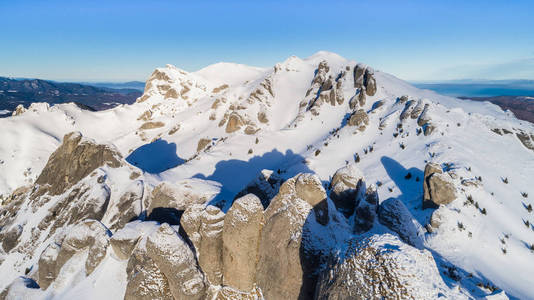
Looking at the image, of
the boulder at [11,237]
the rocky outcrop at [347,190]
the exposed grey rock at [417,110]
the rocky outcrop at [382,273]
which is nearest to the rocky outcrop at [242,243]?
the rocky outcrop at [382,273]

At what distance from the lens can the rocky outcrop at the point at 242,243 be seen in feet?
33.3

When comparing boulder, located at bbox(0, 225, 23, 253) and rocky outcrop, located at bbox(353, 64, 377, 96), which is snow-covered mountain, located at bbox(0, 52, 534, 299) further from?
rocky outcrop, located at bbox(353, 64, 377, 96)

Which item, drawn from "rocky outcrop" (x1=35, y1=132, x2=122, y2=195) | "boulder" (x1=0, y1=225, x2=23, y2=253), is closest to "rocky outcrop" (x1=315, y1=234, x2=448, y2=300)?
"rocky outcrop" (x1=35, y1=132, x2=122, y2=195)

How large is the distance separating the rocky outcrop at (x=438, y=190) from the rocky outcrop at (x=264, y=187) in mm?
10720

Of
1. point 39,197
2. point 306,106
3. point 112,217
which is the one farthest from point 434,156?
point 39,197

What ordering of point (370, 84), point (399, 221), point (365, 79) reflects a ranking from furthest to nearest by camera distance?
point (365, 79) < point (370, 84) < point (399, 221)

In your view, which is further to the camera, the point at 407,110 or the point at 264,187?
the point at 407,110

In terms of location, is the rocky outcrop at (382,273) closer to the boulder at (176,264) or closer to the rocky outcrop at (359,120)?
the boulder at (176,264)

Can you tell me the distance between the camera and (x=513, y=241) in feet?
44.8

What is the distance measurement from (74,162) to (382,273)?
3101 cm

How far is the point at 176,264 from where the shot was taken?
10.6 meters

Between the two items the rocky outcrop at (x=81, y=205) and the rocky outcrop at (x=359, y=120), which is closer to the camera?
the rocky outcrop at (x=81, y=205)

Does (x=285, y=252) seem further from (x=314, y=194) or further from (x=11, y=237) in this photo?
(x=11, y=237)

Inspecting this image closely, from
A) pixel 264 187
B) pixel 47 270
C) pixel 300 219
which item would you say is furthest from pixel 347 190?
pixel 47 270
